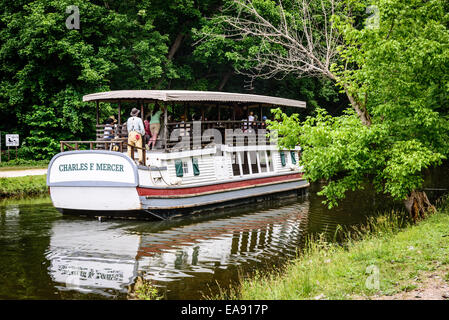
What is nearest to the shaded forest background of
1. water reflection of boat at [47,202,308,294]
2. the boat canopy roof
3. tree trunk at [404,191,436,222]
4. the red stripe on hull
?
the boat canopy roof

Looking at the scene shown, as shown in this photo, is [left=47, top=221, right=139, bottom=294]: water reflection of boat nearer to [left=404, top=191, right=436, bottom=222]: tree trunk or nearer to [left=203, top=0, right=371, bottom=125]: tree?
[left=203, top=0, right=371, bottom=125]: tree

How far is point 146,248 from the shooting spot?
13.0 metres

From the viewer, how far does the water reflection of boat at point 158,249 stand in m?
10.5

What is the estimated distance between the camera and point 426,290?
7066mm

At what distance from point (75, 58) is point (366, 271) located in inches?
915

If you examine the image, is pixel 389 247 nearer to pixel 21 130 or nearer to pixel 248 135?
pixel 248 135

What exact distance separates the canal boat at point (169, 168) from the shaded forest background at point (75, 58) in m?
8.98

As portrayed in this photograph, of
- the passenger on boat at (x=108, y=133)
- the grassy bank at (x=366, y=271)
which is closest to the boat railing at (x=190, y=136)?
the passenger on boat at (x=108, y=133)

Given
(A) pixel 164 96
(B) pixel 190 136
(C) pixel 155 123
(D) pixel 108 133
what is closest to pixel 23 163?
(D) pixel 108 133

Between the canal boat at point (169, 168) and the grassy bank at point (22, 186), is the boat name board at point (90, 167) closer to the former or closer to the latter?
the canal boat at point (169, 168)

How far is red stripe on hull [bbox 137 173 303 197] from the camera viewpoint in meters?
16.0

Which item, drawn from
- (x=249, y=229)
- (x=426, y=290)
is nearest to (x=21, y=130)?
(x=249, y=229)

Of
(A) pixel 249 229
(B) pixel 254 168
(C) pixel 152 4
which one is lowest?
(A) pixel 249 229
